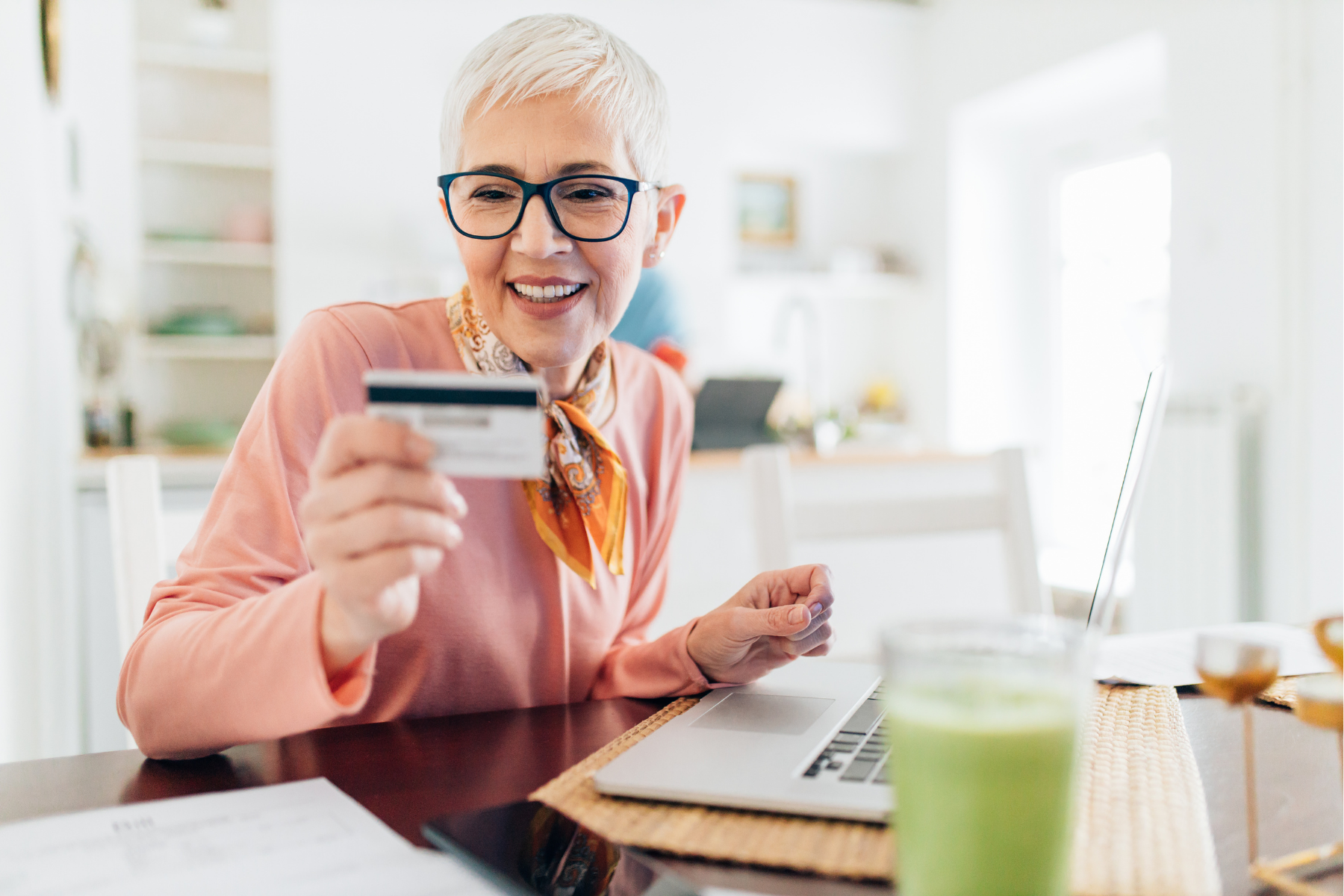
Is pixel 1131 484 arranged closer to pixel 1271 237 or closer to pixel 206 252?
pixel 1271 237

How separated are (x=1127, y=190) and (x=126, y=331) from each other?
4084 millimetres

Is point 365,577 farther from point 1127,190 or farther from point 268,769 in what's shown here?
point 1127,190

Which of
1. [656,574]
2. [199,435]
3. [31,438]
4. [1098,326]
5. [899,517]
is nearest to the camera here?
[656,574]

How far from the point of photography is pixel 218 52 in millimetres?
4039

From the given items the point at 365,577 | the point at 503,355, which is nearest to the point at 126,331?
the point at 503,355

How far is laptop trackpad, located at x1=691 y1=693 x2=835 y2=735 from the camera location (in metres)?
0.68

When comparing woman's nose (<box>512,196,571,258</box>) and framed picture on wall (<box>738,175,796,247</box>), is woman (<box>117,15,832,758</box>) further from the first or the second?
framed picture on wall (<box>738,175,796,247</box>)

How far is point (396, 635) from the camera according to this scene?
89cm

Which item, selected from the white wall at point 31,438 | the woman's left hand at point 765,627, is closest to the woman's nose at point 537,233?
the woman's left hand at point 765,627

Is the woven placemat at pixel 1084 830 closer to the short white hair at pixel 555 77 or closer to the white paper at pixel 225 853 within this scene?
the white paper at pixel 225 853

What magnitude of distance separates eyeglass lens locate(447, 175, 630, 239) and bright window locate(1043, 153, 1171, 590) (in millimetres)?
3338

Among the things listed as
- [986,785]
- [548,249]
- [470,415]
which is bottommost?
[986,785]

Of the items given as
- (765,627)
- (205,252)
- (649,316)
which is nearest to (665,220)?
(765,627)

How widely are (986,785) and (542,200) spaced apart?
59 cm
